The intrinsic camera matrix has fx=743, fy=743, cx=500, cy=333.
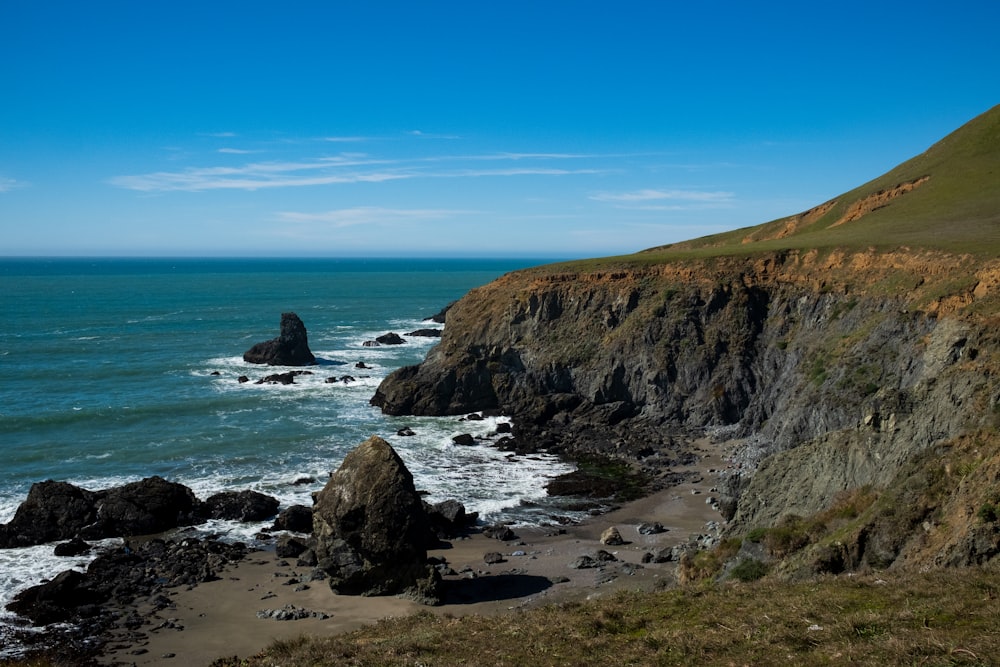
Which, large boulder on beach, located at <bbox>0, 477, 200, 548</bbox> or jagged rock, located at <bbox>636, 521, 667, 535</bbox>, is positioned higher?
large boulder on beach, located at <bbox>0, 477, 200, 548</bbox>

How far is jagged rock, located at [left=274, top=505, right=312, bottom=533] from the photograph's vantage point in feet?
120

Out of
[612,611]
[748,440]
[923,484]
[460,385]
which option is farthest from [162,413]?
[923,484]

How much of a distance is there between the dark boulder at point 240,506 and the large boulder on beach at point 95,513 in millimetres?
753

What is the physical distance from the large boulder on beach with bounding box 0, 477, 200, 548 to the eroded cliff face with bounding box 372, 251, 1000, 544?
23.6 m

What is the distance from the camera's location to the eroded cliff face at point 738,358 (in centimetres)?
2736

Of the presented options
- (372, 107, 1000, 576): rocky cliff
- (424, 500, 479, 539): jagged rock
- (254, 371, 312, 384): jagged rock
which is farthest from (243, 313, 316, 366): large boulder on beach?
(424, 500, 479, 539): jagged rock

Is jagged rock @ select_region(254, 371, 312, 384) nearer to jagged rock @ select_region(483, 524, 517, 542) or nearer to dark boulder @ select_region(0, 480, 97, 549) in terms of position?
dark boulder @ select_region(0, 480, 97, 549)

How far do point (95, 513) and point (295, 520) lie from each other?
32.7 feet

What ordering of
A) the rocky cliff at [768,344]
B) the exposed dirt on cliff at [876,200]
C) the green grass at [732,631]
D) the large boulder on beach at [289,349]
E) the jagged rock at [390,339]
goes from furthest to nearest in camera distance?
the jagged rock at [390,339] < the large boulder on beach at [289,349] < the exposed dirt on cliff at [876,200] < the rocky cliff at [768,344] < the green grass at [732,631]

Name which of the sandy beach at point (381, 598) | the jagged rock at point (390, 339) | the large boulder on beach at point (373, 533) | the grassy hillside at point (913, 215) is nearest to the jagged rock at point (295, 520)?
the sandy beach at point (381, 598)

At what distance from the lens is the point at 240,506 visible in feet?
126

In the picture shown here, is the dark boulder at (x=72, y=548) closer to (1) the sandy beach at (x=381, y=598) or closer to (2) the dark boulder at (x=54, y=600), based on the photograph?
(2) the dark boulder at (x=54, y=600)

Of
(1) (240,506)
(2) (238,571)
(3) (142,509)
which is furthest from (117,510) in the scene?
(2) (238,571)

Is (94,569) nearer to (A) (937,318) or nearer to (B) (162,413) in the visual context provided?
(B) (162,413)
